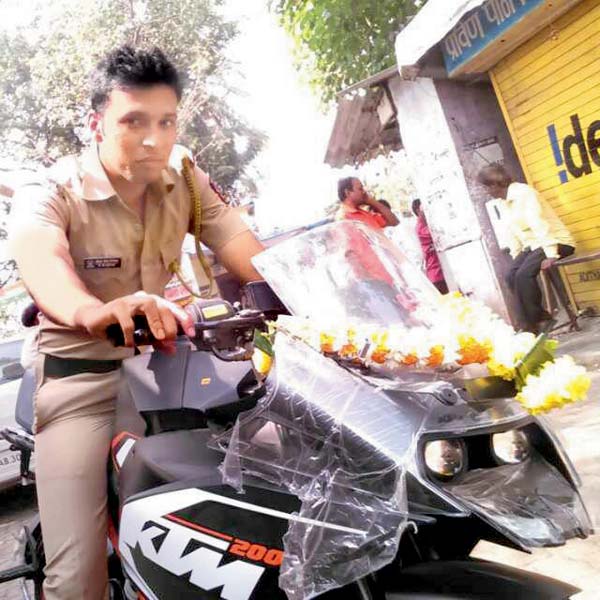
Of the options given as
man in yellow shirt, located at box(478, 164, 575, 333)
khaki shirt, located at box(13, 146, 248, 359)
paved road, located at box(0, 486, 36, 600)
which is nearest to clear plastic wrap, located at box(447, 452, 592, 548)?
khaki shirt, located at box(13, 146, 248, 359)

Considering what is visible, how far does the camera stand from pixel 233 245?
213 centimetres

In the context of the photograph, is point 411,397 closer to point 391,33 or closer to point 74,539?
point 74,539

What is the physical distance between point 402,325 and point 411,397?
24 centimetres

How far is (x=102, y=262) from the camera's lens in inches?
75.0

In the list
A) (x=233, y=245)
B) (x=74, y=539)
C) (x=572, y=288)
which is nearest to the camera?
(x=74, y=539)

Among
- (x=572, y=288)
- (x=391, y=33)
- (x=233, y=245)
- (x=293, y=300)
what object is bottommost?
(x=572, y=288)

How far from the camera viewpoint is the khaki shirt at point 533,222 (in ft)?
→ 20.7

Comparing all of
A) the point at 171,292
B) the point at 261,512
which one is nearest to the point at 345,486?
the point at 261,512

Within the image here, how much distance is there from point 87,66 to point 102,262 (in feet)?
53.3

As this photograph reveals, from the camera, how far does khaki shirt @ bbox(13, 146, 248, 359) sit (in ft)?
6.05

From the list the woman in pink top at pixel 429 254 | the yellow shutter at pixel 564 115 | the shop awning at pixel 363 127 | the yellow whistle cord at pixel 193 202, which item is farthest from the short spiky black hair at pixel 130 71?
the shop awning at pixel 363 127

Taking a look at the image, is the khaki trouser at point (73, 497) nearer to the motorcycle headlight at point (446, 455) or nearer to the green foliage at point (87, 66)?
the motorcycle headlight at point (446, 455)

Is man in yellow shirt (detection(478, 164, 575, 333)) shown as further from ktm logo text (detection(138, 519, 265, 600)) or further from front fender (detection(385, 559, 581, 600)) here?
ktm logo text (detection(138, 519, 265, 600))

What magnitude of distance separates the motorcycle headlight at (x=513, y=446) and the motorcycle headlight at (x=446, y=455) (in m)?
0.11
